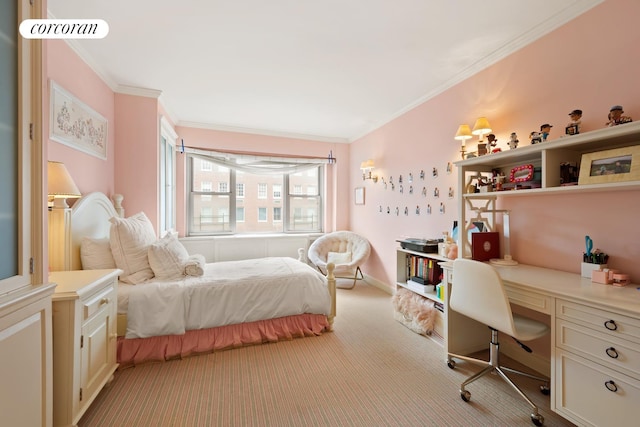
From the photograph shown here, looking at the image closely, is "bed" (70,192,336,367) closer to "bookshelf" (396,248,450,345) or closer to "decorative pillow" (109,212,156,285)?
"decorative pillow" (109,212,156,285)

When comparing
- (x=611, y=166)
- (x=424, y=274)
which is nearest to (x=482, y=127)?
(x=611, y=166)

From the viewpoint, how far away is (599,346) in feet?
4.41

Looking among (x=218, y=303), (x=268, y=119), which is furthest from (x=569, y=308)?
(x=268, y=119)

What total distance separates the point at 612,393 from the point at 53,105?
156 inches

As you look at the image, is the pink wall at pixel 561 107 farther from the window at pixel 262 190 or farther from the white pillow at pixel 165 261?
the window at pixel 262 190

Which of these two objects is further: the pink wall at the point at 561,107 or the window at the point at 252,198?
the window at the point at 252,198

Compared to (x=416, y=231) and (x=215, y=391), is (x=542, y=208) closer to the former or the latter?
(x=416, y=231)

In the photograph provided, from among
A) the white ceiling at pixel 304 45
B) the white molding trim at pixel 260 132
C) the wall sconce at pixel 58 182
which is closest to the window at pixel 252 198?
the white molding trim at pixel 260 132

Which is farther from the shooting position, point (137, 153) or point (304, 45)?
point (137, 153)

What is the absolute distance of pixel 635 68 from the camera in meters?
1.63

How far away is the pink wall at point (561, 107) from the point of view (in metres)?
1.67

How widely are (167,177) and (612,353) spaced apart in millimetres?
4776

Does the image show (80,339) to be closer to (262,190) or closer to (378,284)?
(378,284)

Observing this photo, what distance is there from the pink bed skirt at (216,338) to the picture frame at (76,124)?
172cm
